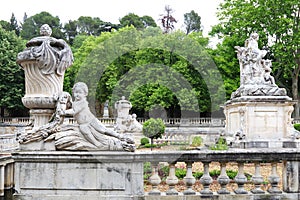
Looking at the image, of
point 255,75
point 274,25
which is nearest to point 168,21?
point 274,25

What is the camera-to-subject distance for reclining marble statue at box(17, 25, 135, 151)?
580 cm

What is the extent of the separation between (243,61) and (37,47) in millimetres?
12866

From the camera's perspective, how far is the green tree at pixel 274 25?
3114 centimetres

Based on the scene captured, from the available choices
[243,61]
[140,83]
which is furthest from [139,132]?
[140,83]

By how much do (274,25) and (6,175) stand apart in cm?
2486

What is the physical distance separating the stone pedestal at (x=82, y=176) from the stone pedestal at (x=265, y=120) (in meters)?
10.9

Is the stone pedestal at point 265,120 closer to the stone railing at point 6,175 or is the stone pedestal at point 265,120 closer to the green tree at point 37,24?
the stone railing at point 6,175

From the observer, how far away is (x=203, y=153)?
18.9ft

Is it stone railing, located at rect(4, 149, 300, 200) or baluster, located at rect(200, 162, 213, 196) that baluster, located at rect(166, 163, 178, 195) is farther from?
baluster, located at rect(200, 162, 213, 196)

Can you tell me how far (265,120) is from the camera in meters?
16.2

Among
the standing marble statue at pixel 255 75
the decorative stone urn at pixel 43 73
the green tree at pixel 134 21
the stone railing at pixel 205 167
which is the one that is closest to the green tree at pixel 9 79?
the green tree at pixel 134 21

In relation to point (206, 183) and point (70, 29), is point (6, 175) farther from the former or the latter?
point (70, 29)

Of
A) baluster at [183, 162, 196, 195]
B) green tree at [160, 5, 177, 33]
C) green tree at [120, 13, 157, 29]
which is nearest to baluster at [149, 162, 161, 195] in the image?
baluster at [183, 162, 196, 195]

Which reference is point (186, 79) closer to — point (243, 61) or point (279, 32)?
point (279, 32)
